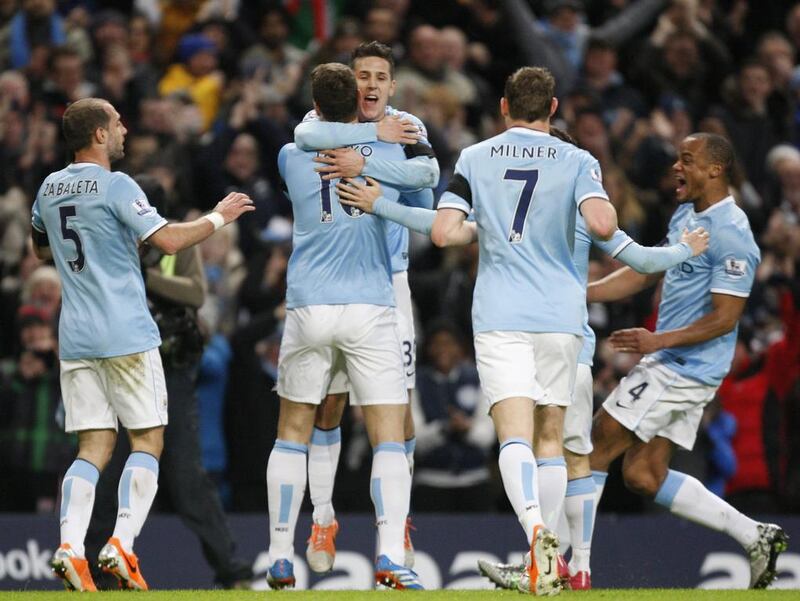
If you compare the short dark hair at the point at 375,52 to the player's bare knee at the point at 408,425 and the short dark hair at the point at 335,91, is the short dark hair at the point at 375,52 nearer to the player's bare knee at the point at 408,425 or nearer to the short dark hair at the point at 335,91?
the short dark hair at the point at 335,91

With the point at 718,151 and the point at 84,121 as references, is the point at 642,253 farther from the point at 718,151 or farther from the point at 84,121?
the point at 84,121

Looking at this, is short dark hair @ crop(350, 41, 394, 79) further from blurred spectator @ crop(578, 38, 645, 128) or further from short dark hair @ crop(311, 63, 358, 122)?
blurred spectator @ crop(578, 38, 645, 128)

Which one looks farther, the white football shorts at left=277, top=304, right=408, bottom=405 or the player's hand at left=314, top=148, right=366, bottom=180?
the white football shorts at left=277, top=304, right=408, bottom=405

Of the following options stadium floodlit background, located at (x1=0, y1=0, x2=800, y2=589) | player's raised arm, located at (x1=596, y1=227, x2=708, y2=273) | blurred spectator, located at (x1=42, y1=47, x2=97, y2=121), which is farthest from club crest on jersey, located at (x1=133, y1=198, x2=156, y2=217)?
blurred spectator, located at (x1=42, y1=47, x2=97, y2=121)

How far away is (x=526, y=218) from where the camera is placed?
7875mm

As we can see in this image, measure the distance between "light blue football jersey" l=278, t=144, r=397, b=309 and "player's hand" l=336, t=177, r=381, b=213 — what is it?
11 cm

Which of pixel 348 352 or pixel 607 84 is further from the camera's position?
pixel 607 84

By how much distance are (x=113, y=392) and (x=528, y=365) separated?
2122 mm

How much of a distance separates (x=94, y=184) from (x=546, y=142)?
2.27 meters

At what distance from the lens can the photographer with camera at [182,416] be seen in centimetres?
942

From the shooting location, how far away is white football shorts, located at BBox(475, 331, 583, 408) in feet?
25.6

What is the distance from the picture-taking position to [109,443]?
8258 millimetres

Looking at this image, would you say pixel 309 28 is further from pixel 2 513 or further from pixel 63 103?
pixel 2 513

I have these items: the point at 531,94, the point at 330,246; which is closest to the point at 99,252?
the point at 330,246
